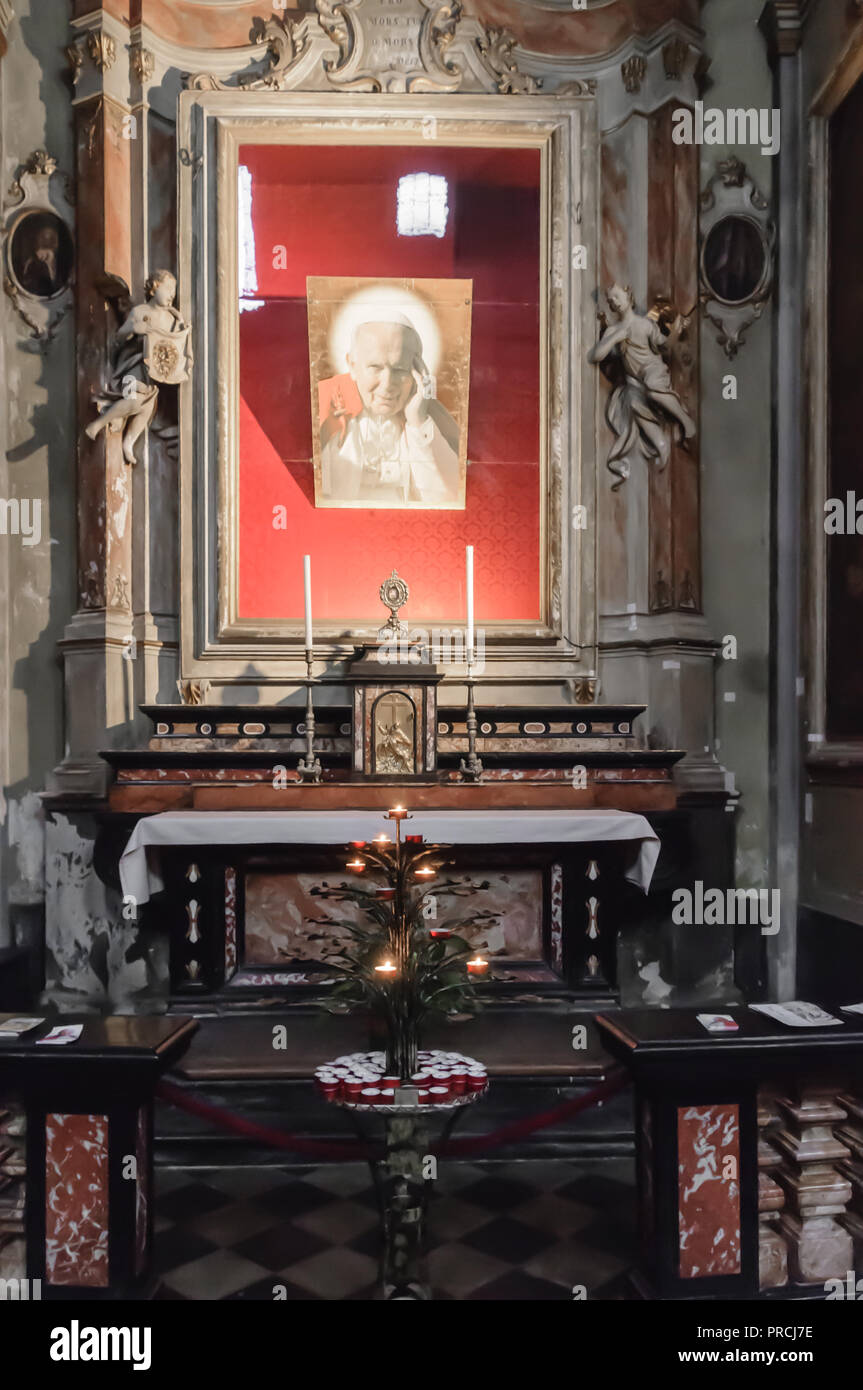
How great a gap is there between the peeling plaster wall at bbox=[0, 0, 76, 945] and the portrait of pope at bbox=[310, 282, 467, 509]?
56.7 inches

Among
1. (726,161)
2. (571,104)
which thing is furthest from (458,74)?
(726,161)

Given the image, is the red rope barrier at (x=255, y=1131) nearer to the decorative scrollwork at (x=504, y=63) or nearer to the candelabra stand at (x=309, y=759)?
the candelabra stand at (x=309, y=759)

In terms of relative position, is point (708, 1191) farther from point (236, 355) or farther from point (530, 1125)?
point (236, 355)

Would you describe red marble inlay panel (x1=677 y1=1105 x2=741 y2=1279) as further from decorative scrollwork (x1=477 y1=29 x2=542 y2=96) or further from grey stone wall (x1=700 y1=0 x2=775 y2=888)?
decorative scrollwork (x1=477 y1=29 x2=542 y2=96)

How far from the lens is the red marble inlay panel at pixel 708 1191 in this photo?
9.57 ft

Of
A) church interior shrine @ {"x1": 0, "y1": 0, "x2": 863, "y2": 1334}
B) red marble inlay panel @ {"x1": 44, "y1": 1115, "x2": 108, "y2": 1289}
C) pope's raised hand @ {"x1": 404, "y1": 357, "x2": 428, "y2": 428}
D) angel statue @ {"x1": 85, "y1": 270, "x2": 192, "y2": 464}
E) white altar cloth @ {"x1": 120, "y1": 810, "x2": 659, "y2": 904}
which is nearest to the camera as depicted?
red marble inlay panel @ {"x1": 44, "y1": 1115, "x2": 108, "y2": 1289}

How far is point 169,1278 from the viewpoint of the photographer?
3203mm

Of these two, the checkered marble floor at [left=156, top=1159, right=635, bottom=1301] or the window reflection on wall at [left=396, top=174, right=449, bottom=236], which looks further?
the window reflection on wall at [left=396, top=174, right=449, bottom=236]

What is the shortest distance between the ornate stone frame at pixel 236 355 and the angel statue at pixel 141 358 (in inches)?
6.6

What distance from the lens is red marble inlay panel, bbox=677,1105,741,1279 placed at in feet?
9.57

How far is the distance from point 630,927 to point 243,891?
191cm

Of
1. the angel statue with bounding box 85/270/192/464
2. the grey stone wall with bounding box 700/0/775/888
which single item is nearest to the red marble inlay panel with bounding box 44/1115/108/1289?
the angel statue with bounding box 85/270/192/464

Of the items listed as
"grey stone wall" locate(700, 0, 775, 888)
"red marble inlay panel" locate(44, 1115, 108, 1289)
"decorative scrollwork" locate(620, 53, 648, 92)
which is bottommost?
"red marble inlay panel" locate(44, 1115, 108, 1289)

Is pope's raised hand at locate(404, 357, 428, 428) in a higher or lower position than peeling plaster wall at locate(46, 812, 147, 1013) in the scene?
higher
